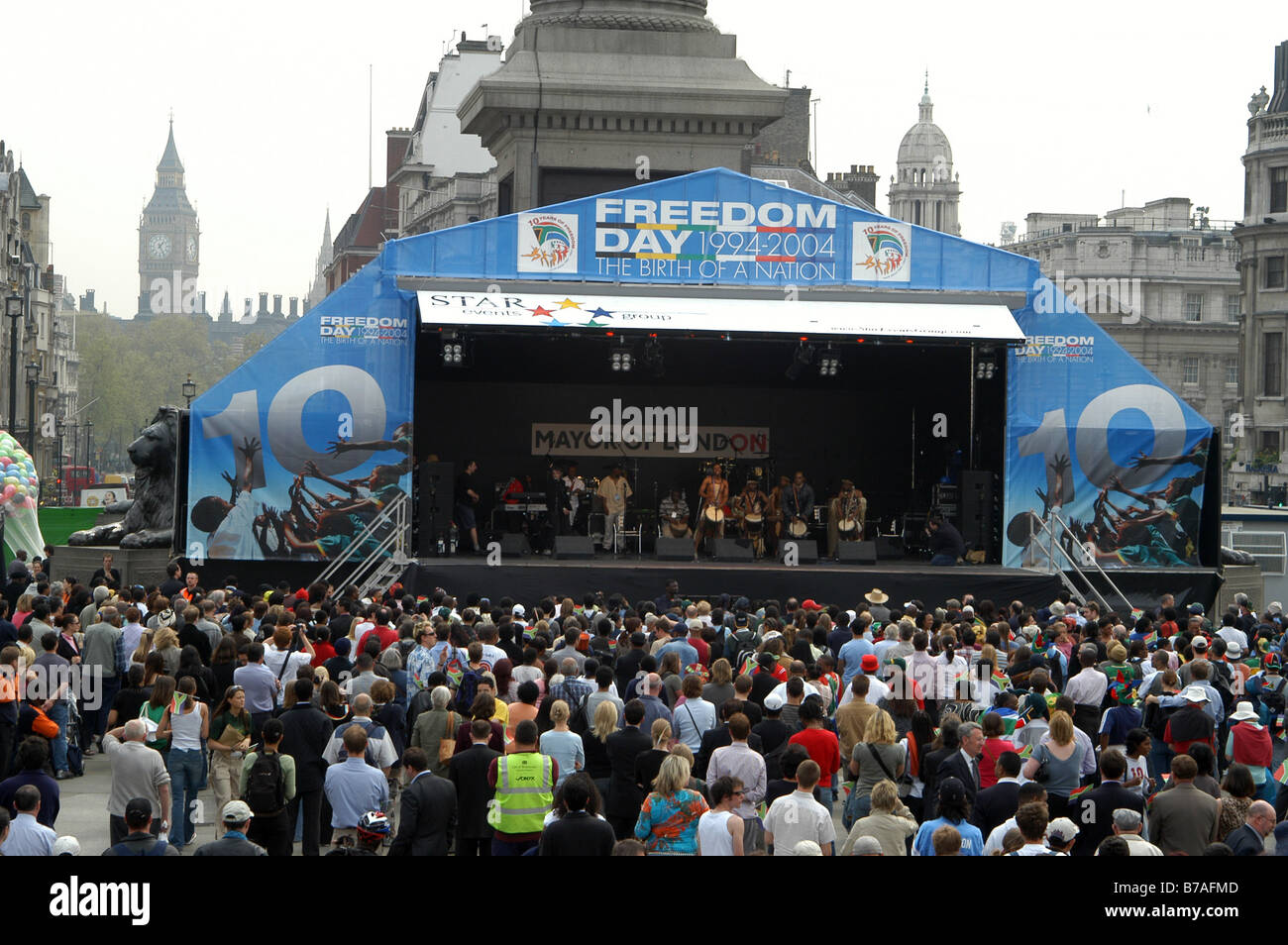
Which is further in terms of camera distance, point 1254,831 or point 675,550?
point 675,550

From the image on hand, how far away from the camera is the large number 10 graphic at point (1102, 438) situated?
25812 millimetres

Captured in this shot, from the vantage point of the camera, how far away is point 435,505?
25.7 m

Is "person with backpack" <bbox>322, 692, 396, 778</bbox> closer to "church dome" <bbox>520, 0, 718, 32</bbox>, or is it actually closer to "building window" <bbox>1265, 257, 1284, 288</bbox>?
"church dome" <bbox>520, 0, 718, 32</bbox>

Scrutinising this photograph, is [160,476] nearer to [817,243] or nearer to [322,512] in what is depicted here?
[322,512]

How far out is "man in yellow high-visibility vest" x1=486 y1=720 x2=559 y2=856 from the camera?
388 inches

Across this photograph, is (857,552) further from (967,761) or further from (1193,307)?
(1193,307)

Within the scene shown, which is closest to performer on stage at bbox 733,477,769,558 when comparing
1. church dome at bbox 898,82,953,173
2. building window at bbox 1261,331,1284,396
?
building window at bbox 1261,331,1284,396

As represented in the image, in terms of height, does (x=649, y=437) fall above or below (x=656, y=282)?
below

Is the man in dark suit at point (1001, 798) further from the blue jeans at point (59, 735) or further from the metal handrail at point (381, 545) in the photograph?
the metal handrail at point (381, 545)

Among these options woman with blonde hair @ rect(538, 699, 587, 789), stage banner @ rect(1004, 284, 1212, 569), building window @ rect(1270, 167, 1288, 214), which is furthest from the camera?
building window @ rect(1270, 167, 1288, 214)

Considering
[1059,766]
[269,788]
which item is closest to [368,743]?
[269,788]

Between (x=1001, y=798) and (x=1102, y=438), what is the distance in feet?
56.2

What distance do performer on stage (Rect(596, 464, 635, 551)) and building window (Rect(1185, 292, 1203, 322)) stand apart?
234ft

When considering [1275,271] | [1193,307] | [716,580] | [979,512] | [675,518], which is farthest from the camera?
[1193,307]
